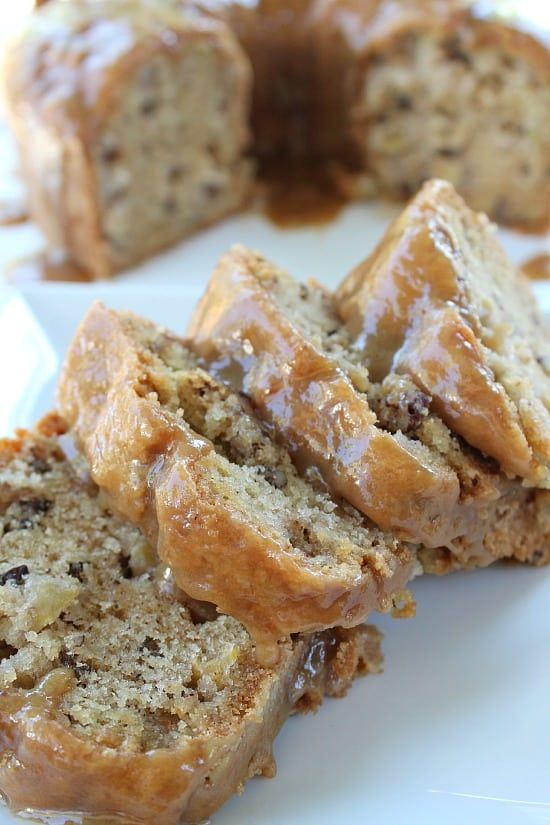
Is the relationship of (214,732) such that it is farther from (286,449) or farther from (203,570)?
(286,449)

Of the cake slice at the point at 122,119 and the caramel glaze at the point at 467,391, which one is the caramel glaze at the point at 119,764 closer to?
the caramel glaze at the point at 467,391

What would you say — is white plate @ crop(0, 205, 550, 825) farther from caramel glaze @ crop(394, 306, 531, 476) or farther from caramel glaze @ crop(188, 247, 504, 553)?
caramel glaze @ crop(394, 306, 531, 476)

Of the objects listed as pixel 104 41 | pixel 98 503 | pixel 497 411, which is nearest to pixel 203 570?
pixel 98 503

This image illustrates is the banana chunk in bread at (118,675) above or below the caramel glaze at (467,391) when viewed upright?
below

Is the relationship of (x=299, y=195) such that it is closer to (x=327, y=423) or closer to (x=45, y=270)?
(x=45, y=270)

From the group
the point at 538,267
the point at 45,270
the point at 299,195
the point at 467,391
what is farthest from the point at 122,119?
the point at 467,391

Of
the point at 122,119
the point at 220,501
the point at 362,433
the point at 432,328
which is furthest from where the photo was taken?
the point at 122,119

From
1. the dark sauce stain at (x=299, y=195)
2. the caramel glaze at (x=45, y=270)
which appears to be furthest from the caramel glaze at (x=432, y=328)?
the dark sauce stain at (x=299, y=195)
